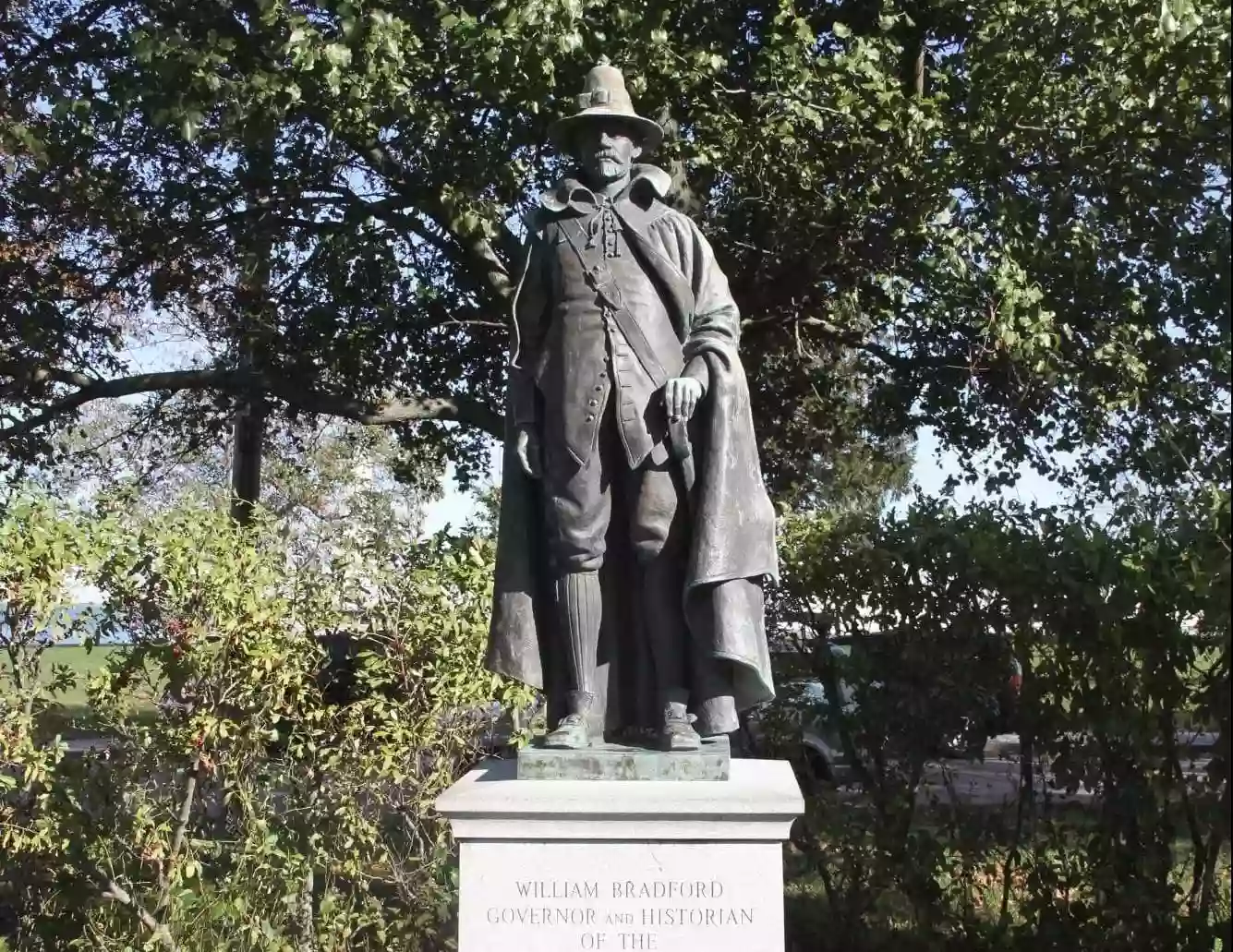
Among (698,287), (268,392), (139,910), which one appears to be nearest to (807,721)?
(698,287)

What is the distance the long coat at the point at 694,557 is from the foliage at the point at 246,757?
6.19 ft

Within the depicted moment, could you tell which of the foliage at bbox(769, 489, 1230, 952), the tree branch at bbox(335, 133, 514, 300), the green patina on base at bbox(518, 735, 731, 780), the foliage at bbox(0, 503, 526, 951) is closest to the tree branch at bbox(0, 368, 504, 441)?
the tree branch at bbox(335, 133, 514, 300)

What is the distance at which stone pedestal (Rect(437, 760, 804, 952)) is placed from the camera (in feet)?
11.8

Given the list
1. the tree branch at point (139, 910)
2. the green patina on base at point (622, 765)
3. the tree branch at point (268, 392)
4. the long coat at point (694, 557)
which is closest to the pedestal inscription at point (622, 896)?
the green patina on base at point (622, 765)

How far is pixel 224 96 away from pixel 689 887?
19.2 feet

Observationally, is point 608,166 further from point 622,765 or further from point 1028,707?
point 1028,707

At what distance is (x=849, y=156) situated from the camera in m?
8.24

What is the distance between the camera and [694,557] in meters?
3.95

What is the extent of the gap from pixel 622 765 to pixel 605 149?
→ 2.03 m

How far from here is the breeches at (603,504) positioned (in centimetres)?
405

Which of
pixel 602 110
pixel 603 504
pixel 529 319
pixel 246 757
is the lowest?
pixel 246 757

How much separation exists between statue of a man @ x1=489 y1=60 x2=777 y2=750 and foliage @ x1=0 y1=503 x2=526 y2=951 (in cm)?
192

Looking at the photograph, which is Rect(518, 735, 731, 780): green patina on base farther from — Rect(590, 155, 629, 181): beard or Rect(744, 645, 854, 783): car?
Rect(744, 645, 854, 783): car

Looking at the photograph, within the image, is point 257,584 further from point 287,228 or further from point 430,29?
point 287,228
